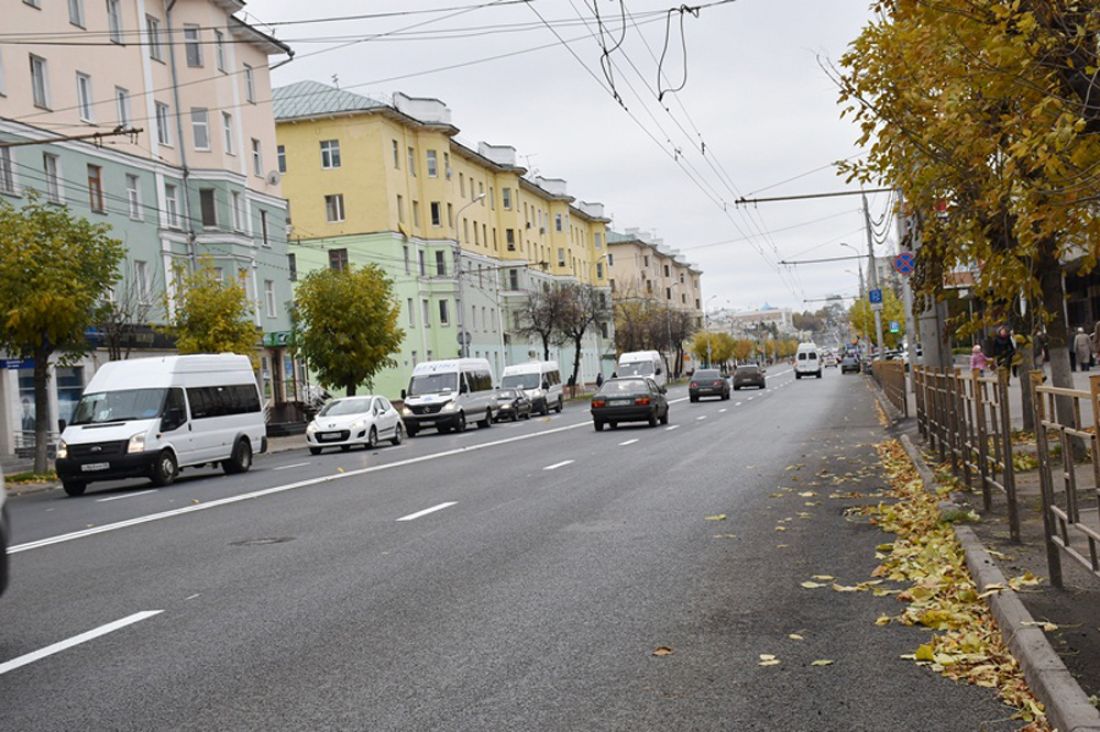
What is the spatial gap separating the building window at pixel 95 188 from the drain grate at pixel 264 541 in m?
30.6

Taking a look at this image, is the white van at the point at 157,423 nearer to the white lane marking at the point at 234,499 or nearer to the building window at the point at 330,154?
the white lane marking at the point at 234,499

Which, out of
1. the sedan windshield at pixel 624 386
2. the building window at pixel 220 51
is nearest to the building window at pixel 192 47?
the building window at pixel 220 51

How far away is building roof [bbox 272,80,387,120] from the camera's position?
6850cm

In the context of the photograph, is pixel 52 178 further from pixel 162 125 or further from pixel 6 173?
pixel 162 125

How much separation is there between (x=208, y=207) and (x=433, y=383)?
12965mm

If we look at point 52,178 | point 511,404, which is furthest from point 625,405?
point 52,178

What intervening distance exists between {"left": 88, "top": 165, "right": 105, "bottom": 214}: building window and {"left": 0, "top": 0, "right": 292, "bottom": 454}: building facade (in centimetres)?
4

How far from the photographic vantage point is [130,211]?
137 feet

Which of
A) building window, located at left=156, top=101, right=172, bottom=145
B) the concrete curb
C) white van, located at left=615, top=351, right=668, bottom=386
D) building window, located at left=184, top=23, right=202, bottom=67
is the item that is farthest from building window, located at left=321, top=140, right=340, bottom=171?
the concrete curb

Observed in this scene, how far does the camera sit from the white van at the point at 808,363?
9369 centimetres

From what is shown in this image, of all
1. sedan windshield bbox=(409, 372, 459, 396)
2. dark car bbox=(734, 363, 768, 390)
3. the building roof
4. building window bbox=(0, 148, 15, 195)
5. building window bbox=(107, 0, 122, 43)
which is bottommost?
dark car bbox=(734, 363, 768, 390)

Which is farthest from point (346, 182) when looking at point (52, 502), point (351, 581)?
point (351, 581)

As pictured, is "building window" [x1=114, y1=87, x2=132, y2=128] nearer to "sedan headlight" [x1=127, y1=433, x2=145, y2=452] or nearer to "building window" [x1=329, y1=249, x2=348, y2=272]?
"sedan headlight" [x1=127, y1=433, x2=145, y2=452]

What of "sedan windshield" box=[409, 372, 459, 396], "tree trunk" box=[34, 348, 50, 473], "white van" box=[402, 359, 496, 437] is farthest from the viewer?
"sedan windshield" box=[409, 372, 459, 396]
